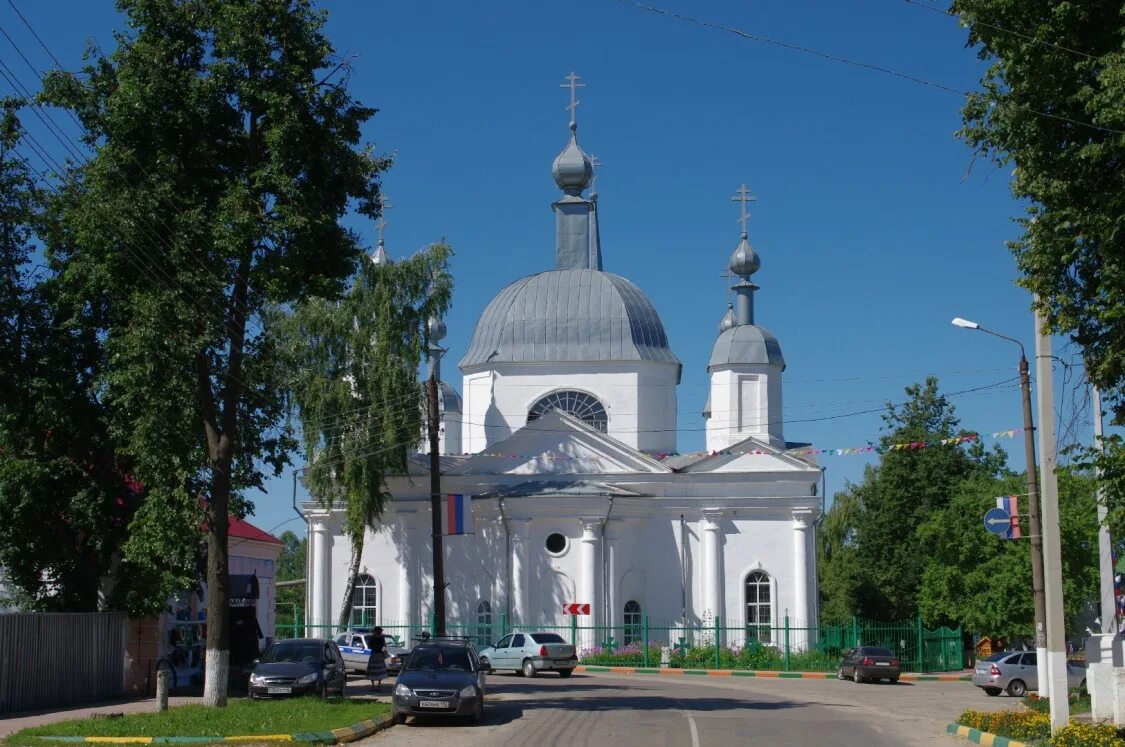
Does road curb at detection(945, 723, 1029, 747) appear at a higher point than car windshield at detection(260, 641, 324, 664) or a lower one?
A: lower

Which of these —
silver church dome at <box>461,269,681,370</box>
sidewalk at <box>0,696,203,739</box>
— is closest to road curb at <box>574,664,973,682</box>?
silver church dome at <box>461,269,681,370</box>

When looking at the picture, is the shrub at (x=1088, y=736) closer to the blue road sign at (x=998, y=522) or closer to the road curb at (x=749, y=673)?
the blue road sign at (x=998, y=522)

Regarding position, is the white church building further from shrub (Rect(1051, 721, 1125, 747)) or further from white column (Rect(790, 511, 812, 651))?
shrub (Rect(1051, 721, 1125, 747))

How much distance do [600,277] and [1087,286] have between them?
132 ft

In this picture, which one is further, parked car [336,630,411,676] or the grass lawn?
parked car [336,630,411,676]

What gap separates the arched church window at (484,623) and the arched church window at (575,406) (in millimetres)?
8389

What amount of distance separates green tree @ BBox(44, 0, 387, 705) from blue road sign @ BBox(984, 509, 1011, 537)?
12.8 metres

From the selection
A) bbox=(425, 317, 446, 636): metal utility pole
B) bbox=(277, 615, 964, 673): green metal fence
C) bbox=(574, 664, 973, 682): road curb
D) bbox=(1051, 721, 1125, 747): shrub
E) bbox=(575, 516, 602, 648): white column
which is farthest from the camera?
bbox=(575, 516, 602, 648): white column

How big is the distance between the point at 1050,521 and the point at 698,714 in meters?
7.25

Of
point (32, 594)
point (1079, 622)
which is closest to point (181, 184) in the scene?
point (32, 594)

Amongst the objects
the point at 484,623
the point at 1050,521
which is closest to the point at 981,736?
the point at 1050,521

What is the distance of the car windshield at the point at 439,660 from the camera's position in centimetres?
2138

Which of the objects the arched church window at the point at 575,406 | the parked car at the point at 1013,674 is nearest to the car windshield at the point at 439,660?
the parked car at the point at 1013,674

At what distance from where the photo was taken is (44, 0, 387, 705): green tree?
2191 cm
